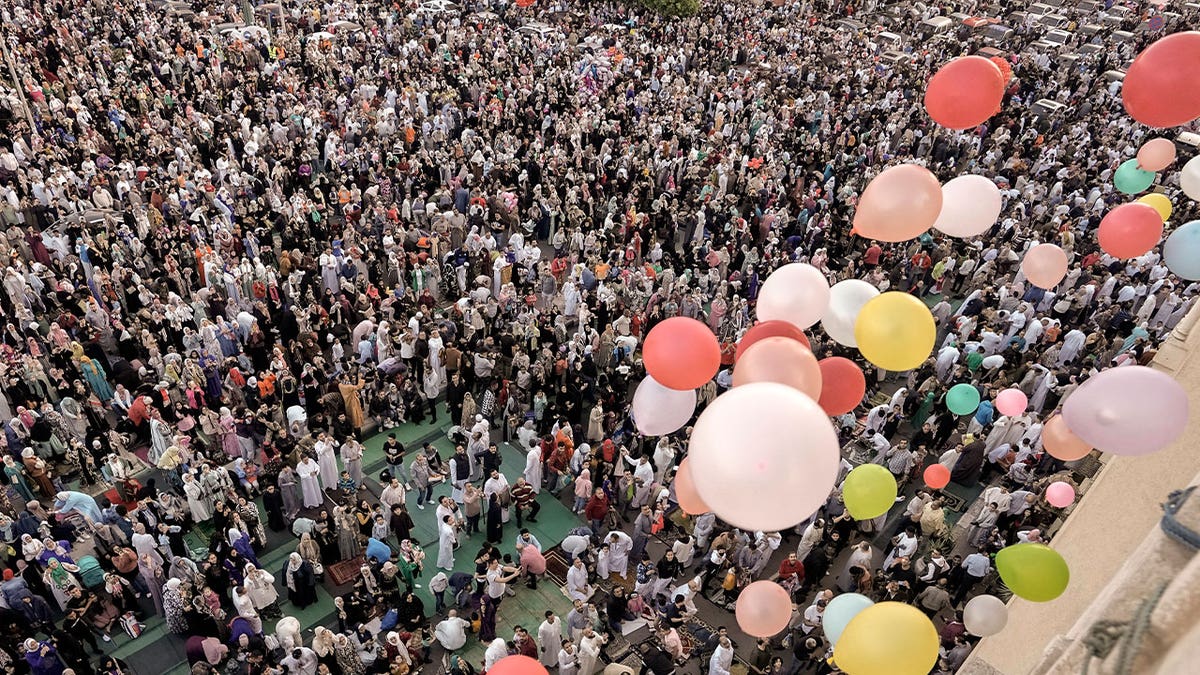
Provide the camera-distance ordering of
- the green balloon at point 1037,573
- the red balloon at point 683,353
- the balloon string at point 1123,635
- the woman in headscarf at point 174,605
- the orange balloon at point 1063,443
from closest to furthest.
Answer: the balloon string at point 1123,635 → the green balloon at point 1037,573 → the red balloon at point 683,353 → the orange balloon at point 1063,443 → the woman in headscarf at point 174,605

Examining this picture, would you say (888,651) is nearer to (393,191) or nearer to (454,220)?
(454,220)

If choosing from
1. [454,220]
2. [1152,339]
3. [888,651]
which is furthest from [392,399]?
[1152,339]

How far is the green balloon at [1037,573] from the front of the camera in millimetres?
6156

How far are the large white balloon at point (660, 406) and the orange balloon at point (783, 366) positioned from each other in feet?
5.05

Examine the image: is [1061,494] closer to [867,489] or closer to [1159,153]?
[867,489]

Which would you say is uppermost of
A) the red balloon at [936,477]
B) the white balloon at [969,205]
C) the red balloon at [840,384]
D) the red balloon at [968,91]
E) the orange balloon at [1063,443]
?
the red balloon at [968,91]

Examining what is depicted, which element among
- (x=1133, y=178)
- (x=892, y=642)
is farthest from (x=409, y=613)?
(x=1133, y=178)

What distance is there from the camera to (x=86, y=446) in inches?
467

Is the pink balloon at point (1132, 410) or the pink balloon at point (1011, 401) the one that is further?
the pink balloon at point (1011, 401)

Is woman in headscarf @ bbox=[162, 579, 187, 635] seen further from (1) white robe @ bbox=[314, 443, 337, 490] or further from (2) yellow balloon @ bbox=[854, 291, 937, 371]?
(2) yellow balloon @ bbox=[854, 291, 937, 371]

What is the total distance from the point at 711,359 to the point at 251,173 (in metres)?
15.8

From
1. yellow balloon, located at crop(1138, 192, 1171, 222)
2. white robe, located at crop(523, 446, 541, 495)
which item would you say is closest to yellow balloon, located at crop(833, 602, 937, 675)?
yellow balloon, located at crop(1138, 192, 1171, 222)

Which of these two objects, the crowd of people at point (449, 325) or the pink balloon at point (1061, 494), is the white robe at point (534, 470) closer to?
the crowd of people at point (449, 325)

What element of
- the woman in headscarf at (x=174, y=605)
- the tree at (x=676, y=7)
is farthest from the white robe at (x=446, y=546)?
the tree at (x=676, y=7)
